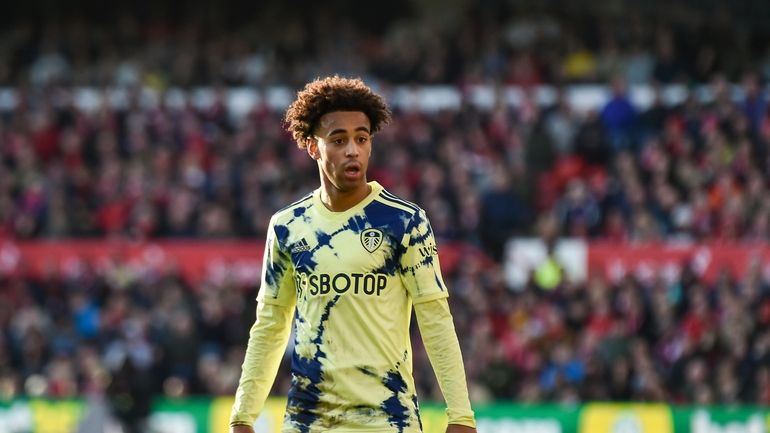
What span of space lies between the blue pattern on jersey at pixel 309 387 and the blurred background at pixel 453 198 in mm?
7470

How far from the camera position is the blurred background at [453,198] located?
14773 mm

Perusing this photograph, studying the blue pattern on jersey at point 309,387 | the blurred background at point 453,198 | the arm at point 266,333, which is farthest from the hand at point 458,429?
the blurred background at point 453,198

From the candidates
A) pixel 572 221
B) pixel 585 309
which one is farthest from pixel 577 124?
pixel 585 309

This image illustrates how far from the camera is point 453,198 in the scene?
58.7 feet

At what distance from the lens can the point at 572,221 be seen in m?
17.4

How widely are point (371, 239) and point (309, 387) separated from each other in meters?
0.59

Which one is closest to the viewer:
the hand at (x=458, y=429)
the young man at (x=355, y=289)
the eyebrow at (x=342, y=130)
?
the hand at (x=458, y=429)

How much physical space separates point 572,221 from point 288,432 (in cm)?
1186

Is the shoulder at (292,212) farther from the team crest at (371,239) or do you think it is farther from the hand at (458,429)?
the hand at (458,429)

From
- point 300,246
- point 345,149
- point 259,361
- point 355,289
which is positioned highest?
point 345,149

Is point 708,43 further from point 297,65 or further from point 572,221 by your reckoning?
point 297,65

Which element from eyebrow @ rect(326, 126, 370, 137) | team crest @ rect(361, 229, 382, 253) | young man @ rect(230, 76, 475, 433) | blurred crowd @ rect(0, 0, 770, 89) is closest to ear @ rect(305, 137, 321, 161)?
young man @ rect(230, 76, 475, 433)

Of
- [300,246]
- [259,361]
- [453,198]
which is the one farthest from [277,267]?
[453,198]

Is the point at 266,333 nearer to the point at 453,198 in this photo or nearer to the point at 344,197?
the point at 344,197
